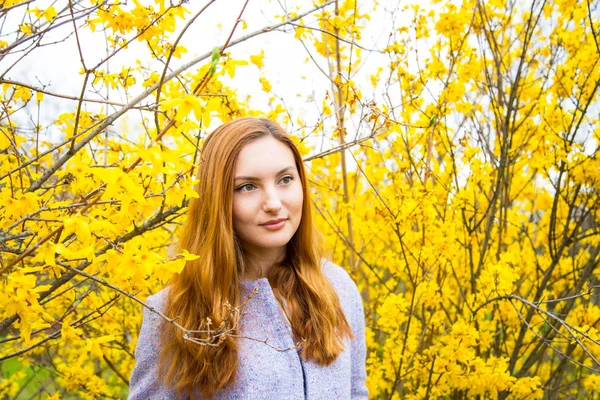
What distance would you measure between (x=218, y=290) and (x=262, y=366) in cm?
25

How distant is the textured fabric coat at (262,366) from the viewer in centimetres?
169

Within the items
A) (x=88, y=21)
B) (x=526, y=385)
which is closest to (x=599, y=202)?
(x=526, y=385)

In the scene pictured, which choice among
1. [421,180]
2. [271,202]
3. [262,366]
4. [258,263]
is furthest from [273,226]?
[421,180]

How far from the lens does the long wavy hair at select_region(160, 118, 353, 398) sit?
5.38ft

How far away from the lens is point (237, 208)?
1.68 m

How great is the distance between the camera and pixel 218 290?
5.59ft

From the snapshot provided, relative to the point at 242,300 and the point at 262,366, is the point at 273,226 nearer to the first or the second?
the point at 242,300

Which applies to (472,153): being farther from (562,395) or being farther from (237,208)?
(562,395)

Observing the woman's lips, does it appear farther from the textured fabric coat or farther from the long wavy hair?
the textured fabric coat

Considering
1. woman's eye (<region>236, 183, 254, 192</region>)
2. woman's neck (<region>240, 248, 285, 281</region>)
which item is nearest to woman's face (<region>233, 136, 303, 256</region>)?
woman's eye (<region>236, 183, 254, 192</region>)

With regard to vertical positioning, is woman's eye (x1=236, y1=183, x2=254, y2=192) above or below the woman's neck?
above

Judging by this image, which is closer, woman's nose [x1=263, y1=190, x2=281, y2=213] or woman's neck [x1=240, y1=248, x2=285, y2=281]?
woman's nose [x1=263, y1=190, x2=281, y2=213]

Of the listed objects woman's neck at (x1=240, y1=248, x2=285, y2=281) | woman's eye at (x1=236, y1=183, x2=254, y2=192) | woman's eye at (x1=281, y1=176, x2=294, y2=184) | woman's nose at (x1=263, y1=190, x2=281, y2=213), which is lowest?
woman's neck at (x1=240, y1=248, x2=285, y2=281)

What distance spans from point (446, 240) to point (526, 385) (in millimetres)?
740
